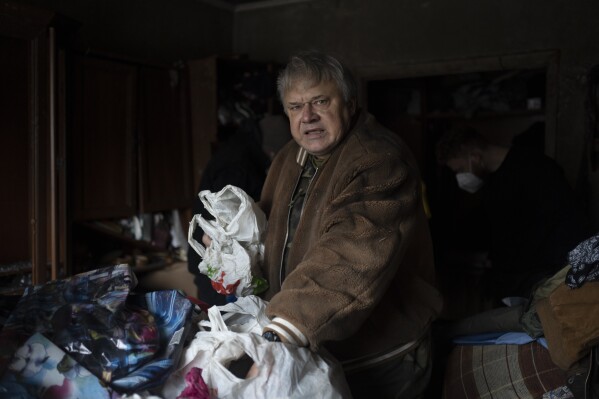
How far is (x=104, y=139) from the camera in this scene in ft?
11.8

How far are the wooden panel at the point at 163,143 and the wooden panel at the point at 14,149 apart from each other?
0.95 meters

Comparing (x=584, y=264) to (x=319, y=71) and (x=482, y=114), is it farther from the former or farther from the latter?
(x=482, y=114)

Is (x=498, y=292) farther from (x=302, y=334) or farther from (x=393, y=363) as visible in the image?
(x=302, y=334)

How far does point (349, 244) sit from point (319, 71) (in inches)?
21.6

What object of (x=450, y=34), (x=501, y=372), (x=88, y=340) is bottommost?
(x=501, y=372)

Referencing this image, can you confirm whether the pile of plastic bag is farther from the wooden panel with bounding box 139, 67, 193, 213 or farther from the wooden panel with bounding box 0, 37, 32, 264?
the wooden panel with bounding box 139, 67, 193, 213

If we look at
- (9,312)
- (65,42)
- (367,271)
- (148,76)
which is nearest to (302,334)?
(367,271)

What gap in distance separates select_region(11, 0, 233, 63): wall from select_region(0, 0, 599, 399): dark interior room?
13mm

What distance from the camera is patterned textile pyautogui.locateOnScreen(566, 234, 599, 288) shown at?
1.59 meters

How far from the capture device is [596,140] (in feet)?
10.8

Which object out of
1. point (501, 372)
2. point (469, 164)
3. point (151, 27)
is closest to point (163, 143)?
point (151, 27)

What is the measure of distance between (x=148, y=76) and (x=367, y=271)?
2.97 metres

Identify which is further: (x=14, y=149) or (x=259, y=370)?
(x=14, y=149)

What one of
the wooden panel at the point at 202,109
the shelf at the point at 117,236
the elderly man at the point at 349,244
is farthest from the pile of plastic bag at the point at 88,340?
the wooden panel at the point at 202,109
